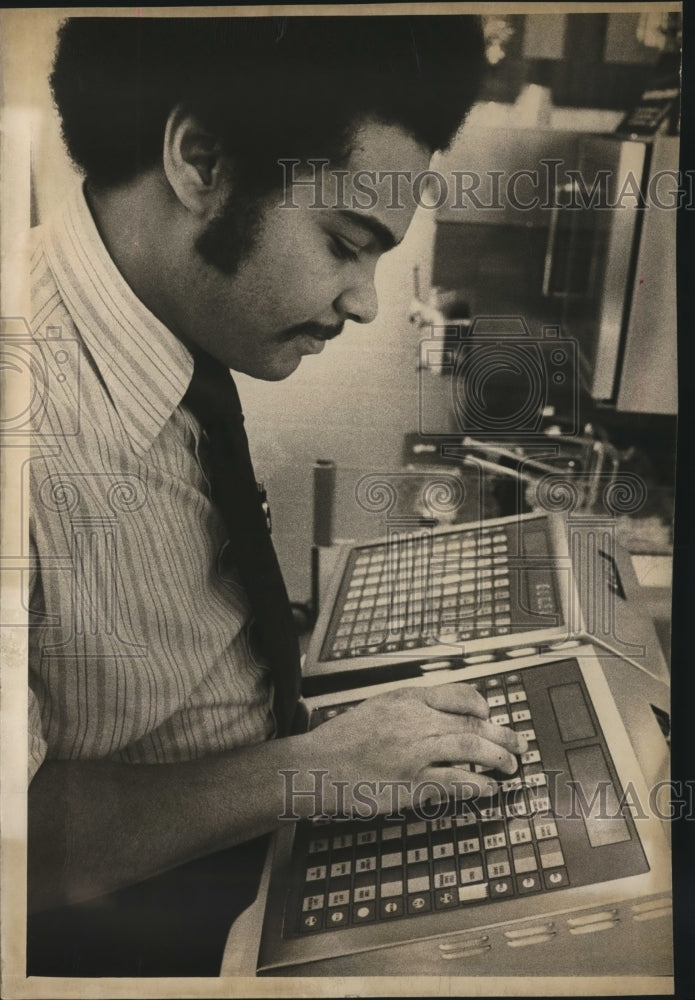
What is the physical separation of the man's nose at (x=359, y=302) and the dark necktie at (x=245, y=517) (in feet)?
0.56

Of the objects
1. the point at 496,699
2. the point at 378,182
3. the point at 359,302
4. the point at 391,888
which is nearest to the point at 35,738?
the point at 391,888

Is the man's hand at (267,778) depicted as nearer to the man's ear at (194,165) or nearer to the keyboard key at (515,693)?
the keyboard key at (515,693)

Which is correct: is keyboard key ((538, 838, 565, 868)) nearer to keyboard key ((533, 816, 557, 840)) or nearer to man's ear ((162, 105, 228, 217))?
keyboard key ((533, 816, 557, 840))

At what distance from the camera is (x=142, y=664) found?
116 cm

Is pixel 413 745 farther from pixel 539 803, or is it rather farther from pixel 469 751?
pixel 539 803

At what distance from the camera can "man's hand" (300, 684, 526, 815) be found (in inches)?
46.0

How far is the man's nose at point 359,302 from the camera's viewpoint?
1.16 metres

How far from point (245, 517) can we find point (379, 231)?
0.40m

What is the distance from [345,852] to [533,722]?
294mm

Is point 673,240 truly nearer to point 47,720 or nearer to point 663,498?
point 663,498

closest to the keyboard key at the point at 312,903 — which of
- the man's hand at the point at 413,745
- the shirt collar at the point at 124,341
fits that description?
the man's hand at the point at 413,745

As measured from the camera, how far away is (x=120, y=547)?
1166 millimetres

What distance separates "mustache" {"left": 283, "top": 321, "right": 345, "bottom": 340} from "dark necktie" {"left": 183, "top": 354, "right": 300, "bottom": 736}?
3.8 inches

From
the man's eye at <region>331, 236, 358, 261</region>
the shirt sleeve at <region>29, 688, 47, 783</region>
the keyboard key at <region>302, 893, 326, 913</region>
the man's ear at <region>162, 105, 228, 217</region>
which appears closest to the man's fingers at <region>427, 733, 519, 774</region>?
the keyboard key at <region>302, 893, 326, 913</region>
